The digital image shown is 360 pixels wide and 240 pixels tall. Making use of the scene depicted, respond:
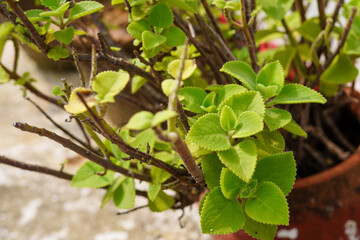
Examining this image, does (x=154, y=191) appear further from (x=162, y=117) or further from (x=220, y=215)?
(x=162, y=117)

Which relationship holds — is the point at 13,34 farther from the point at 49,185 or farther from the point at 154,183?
the point at 49,185

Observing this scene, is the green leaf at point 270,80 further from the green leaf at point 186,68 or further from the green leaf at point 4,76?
the green leaf at point 4,76

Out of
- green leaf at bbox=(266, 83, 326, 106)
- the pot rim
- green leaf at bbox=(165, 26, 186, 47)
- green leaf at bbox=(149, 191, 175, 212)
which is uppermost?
green leaf at bbox=(165, 26, 186, 47)

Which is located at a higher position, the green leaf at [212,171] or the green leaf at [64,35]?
the green leaf at [64,35]

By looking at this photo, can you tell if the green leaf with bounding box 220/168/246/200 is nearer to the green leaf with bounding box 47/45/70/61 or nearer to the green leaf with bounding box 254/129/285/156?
the green leaf with bounding box 254/129/285/156

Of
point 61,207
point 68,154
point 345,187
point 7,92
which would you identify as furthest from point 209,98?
point 7,92

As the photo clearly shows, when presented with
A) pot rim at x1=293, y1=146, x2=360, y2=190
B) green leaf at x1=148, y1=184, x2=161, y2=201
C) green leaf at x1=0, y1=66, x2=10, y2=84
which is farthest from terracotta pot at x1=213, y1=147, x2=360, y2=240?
green leaf at x1=0, y1=66, x2=10, y2=84

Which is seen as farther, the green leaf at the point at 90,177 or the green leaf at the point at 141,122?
the green leaf at the point at 90,177

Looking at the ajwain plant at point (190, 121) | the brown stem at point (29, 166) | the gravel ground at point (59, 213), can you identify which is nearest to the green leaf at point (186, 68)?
the ajwain plant at point (190, 121)
